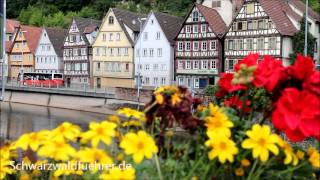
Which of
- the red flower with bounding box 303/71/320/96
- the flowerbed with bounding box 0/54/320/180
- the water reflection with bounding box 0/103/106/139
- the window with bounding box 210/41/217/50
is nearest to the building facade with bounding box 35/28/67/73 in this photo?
the water reflection with bounding box 0/103/106/139

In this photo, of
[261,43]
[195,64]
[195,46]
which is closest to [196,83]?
[195,64]

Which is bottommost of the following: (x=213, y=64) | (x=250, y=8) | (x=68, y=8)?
(x=213, y=64)

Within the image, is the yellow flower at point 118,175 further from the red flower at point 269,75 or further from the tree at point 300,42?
the tree at point 300,42

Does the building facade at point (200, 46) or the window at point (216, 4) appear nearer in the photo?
the building facade at point (200, 46)

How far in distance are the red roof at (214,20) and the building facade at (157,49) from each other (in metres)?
4.49

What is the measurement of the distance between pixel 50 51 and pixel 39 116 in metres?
19.6

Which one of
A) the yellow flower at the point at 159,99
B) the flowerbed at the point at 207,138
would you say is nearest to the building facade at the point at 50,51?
the flowerbed at the point at 207,138

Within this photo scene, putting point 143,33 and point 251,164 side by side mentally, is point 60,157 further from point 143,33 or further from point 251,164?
point 143,33

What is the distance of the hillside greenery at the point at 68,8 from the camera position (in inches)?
2856

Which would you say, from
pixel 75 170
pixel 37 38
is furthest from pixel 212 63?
pixel 75 170

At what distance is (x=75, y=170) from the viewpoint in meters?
2.01

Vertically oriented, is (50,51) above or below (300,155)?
above

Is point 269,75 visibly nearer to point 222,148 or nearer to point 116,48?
point 222,148

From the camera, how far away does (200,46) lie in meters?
41.7
